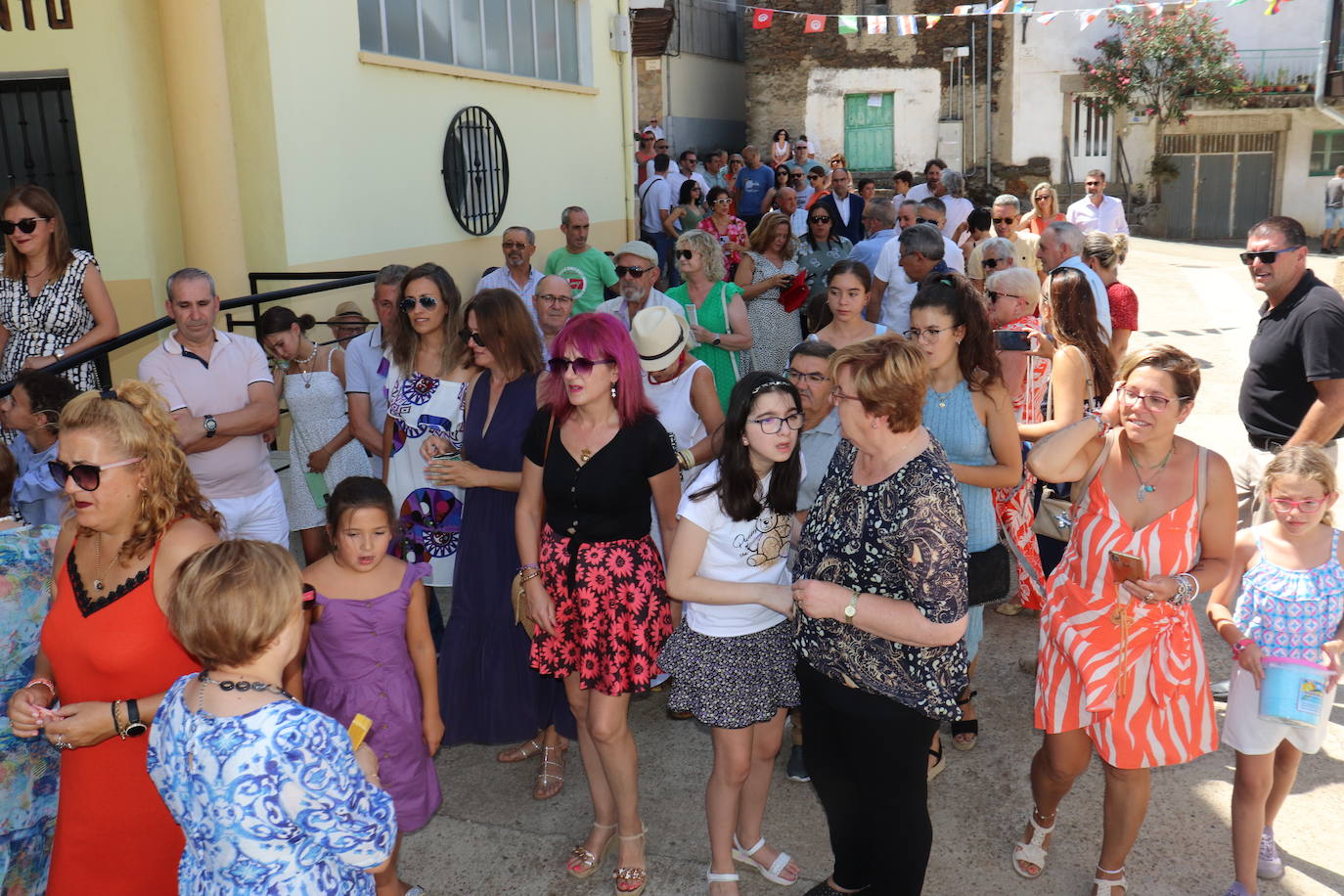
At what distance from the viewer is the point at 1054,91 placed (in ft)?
84.9

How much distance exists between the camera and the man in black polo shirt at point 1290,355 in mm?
4043

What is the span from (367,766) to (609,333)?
160 centimetres

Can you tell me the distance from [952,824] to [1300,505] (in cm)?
158

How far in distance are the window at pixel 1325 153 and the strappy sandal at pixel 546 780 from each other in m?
27.4

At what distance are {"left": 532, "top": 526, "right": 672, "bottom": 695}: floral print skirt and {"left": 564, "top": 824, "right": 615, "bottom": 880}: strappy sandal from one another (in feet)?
1.95

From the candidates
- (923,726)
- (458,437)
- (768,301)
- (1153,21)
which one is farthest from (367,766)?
(1153,21)

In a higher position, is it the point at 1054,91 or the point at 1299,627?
the point at 1054,91

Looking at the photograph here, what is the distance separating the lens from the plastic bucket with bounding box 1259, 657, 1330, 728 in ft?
10.3

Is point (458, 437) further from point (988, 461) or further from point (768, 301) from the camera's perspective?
point (768, 301)

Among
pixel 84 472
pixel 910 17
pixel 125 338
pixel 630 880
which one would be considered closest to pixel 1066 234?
pixel 630 880

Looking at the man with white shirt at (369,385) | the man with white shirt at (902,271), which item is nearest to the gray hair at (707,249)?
the man with white shirt at (902,271)

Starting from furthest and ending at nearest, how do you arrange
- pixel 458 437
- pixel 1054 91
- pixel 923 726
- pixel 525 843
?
pixel 1054 91 < pixel 458 437 < pixel 525 843 < pixel 923 726

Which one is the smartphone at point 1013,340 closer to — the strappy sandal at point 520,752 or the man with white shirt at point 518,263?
the strappy sandal at point 520,752

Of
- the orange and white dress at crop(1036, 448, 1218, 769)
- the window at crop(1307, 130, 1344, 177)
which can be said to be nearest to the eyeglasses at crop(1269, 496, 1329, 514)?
the orange and white dress at crop(1036, 448, 1218, 769)
